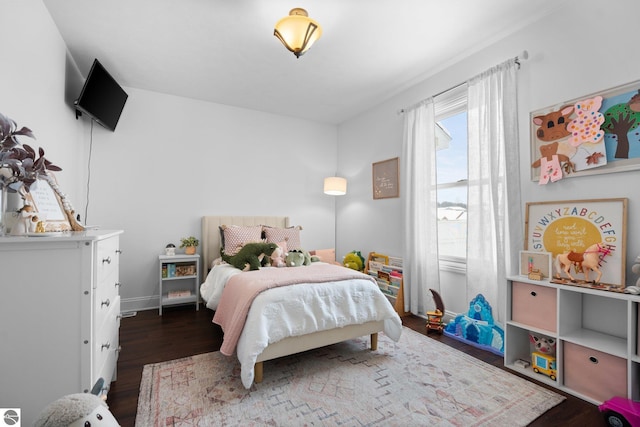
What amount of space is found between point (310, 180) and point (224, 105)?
1.70 meters

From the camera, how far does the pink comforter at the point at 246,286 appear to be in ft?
6.97

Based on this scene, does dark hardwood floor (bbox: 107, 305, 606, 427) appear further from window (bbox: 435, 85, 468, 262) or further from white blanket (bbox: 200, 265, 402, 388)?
window (bbox: 435, 85, 468, 262)

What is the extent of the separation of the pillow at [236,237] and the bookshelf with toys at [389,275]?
60.4 inches

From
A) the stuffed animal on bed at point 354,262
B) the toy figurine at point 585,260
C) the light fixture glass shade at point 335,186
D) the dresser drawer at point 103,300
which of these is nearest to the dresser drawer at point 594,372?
the toy figurine at point 585,260

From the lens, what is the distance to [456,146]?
3.34m

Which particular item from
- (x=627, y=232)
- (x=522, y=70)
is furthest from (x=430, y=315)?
(x=522, y=70)

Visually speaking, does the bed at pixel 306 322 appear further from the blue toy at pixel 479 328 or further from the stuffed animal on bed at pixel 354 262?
the stuffed animal on bed at pixel 354 262

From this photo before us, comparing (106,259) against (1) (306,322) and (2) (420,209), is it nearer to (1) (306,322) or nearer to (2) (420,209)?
(1) (306,322)

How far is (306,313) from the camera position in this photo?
2.21 meters

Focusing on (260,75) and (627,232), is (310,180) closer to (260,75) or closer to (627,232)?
(260,75)

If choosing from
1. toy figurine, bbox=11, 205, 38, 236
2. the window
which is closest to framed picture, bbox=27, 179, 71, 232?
toy figurine, bbox=11, 205, 38, 236

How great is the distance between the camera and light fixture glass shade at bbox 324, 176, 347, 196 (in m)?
4.60

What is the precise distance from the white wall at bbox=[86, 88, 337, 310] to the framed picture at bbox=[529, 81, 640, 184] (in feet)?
10.4

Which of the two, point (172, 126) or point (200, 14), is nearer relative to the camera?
point (200, 14)
